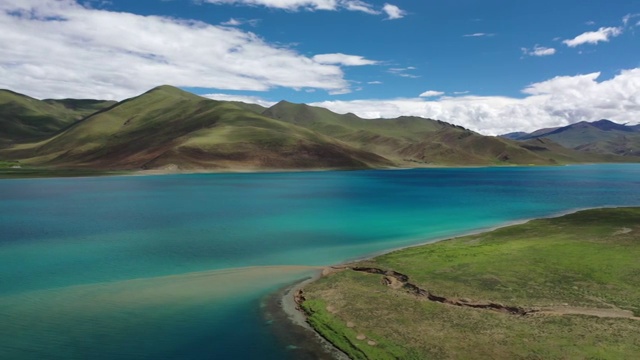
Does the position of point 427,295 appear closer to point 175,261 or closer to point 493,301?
point 493,301

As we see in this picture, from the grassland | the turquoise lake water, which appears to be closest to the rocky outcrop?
the grassland

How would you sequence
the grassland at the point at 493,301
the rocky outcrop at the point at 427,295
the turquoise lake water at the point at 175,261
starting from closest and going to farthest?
the grassland at the point at 493,301 < the turquoise lake water at the point at 175,261 < the rocky outcrop at the point at 427,295

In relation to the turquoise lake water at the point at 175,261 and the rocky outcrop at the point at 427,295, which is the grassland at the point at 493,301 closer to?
the rocky outcrop at the point at 427,295

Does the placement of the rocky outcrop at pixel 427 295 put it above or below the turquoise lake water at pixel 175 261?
above

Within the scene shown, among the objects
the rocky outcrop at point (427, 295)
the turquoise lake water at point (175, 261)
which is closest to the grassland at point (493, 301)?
the rocky outcrop at point (427, 295)

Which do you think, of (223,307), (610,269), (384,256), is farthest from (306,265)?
(610,269)

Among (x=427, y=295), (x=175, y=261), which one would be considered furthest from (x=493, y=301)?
(x=175, y=261)
